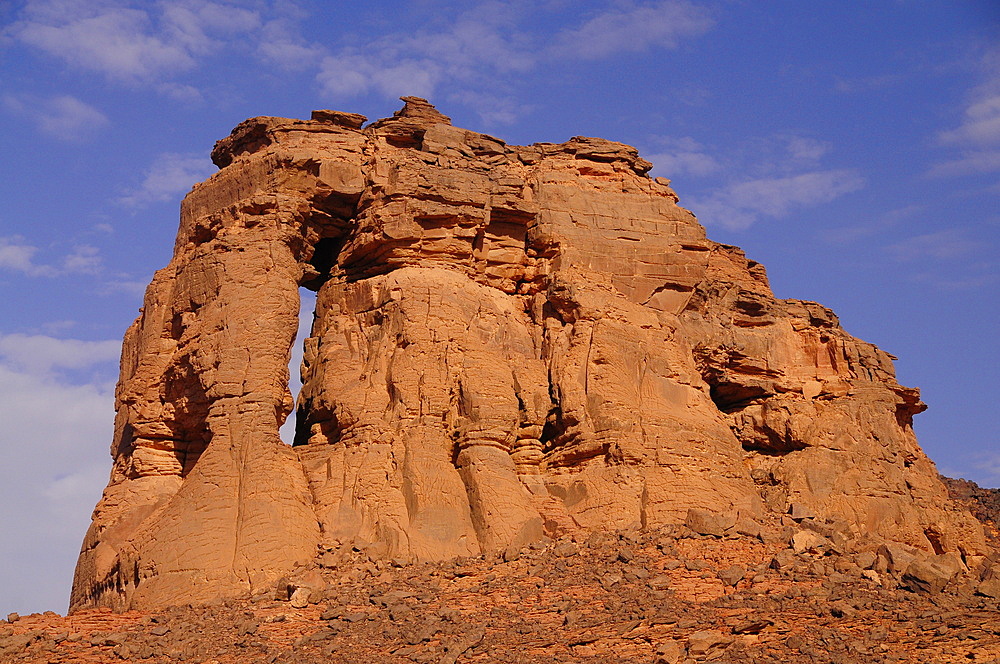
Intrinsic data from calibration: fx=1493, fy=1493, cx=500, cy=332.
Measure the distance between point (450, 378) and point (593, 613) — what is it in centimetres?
620

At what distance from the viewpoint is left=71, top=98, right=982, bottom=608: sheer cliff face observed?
80.3ft

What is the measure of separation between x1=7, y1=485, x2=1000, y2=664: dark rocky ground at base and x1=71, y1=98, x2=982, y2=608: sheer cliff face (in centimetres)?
97

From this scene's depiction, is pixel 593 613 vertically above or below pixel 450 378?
below

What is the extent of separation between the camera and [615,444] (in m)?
25.8

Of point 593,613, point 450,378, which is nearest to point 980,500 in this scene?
point 450,378

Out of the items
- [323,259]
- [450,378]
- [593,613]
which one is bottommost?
[593,613]

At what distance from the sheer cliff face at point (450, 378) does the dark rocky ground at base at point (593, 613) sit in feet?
3.17

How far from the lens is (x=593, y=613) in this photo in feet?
70.0

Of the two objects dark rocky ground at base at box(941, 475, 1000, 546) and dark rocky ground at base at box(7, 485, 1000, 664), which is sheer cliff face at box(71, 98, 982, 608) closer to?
dark rocky ground at base at box(7, 485, 1000, 664)

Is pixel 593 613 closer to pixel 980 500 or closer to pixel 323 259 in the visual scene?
pixel 323 259

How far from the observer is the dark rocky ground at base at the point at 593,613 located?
1998 centimetres

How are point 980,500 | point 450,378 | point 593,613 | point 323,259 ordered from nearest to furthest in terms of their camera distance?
point 593,613, point 450,378, point 323,259, point 980,500

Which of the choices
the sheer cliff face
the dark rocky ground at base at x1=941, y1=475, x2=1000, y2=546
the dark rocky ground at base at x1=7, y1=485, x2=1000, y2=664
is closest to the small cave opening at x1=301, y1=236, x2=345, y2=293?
the sheer cliff face

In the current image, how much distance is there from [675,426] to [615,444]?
Result: 4.75 feet
